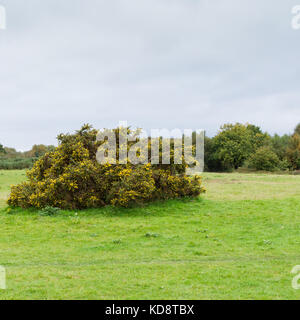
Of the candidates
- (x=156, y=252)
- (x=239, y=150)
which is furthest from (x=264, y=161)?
(x=156, y=252)

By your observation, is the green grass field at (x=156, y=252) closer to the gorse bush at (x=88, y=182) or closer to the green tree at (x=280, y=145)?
the gorse bush at (x=88, y=182)

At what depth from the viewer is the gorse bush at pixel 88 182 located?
15.7 meters

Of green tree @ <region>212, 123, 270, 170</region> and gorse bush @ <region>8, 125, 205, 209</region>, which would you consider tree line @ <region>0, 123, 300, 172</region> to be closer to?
green tree @ <region>212, 123, 270, 170</region>

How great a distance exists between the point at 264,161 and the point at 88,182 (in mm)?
42815

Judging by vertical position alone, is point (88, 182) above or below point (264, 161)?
below

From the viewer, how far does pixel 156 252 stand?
10.2 meters

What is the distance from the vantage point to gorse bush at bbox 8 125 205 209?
1570 centimetres

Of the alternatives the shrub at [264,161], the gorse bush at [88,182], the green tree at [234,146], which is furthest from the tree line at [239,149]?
the gorse bush at [88,182]

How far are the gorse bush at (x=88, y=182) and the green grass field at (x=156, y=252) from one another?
0.65m

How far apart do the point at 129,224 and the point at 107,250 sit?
322 cm

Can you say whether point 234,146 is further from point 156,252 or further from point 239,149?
point 156,252
